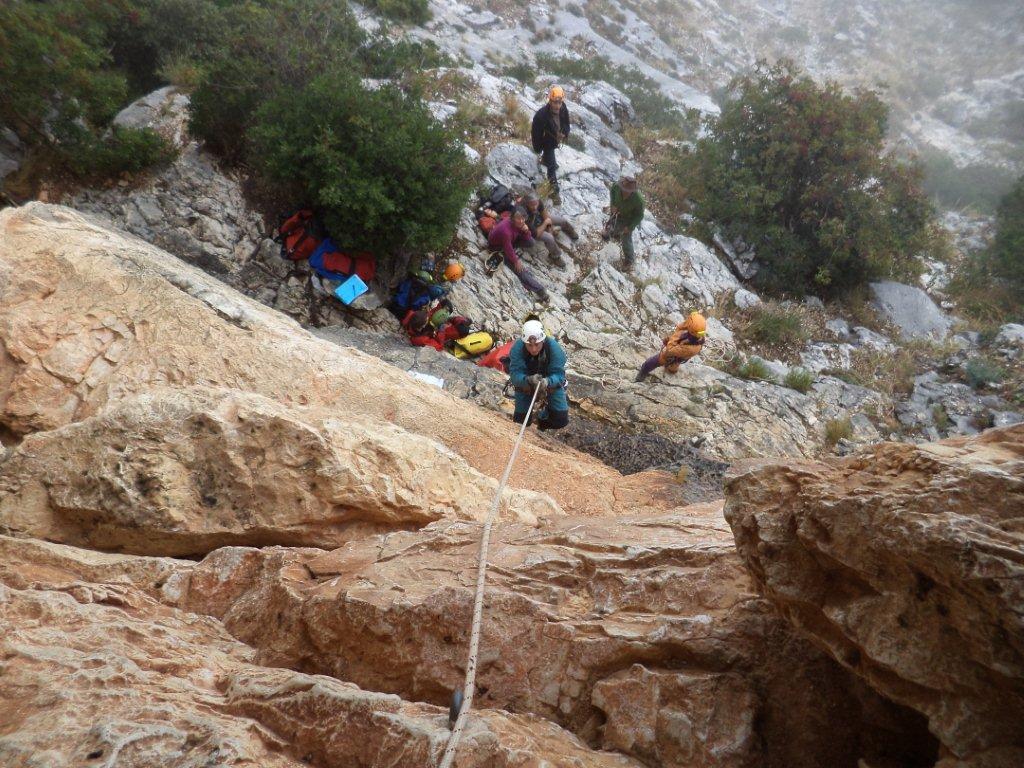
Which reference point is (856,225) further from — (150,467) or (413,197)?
(150,467)

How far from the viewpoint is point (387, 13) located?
684 inches

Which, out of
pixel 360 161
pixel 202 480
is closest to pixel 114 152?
pixel 360 161

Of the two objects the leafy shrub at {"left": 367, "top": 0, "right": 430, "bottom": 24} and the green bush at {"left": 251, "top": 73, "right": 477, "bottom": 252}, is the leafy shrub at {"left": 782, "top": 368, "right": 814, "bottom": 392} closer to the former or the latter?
the green bush at {"left": 251, "top": 73, "right": 477, "bottom": 252}

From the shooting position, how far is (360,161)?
8773 millimetres

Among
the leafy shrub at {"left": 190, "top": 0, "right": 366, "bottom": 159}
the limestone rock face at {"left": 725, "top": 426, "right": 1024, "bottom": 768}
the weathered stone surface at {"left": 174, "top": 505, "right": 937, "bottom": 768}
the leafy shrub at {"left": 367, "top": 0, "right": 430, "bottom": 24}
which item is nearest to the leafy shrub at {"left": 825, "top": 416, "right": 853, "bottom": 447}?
the weathered stone surface at {"left": 174, "top": 505, "right": 937, "bottom": 768}

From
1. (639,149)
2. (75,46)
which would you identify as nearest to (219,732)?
(75,46)

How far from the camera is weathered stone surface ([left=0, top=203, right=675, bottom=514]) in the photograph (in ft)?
13.0

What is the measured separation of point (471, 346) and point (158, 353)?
5.29 m

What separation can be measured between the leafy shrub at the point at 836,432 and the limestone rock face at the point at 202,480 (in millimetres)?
8098

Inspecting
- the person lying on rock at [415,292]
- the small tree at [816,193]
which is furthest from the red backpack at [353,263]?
the small tree at [816,193]

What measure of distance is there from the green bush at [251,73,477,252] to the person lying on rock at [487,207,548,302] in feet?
5.99

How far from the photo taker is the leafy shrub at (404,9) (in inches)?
677

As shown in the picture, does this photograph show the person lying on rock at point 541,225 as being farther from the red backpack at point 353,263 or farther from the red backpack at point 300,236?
the red backpack at point 300,236

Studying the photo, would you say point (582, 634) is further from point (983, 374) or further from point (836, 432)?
point (983, 374)
